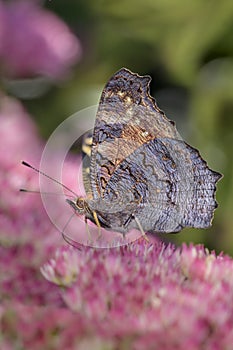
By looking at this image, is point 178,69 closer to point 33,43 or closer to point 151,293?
point 33,43

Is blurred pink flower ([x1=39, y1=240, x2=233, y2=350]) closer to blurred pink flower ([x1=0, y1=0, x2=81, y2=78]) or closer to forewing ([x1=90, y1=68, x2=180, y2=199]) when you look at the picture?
forewing ([x1=90, y1=68, x2=180, y2=199])

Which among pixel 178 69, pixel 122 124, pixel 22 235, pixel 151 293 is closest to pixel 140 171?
pixel 122 124

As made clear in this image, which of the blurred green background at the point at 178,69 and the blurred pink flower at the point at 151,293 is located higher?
the blurred green background at the point at 178,69

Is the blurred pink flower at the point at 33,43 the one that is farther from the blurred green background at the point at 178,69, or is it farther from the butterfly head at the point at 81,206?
the butterfly head at the point at 81,206

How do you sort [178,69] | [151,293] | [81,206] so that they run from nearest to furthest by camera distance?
1. [151,293]
2. [81,206]
3. [178,69]

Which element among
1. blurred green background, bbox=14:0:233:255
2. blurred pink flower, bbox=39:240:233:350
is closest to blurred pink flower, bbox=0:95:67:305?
blurred pink flower, bbox=39:240:233:350

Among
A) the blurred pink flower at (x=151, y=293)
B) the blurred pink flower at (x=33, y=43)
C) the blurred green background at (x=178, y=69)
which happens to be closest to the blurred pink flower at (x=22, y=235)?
the blurred pink flower at (x=151, y=293)
